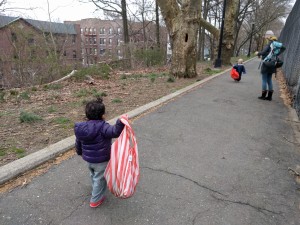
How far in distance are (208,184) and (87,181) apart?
1503mm

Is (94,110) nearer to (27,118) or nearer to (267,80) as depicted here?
(27,118)

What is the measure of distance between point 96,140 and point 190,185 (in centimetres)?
132

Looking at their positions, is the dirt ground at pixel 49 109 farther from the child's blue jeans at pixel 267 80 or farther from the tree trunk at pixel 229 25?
the tree trunk at pixel 229 25

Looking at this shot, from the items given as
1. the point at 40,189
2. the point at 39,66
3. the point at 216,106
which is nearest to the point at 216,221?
the point at 40,189

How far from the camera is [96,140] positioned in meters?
2.40

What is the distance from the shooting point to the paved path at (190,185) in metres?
2.42

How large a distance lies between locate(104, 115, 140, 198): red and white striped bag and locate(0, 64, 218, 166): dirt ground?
6.22ft

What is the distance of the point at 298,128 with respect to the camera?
5066mm

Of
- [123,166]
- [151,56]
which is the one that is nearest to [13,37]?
[151,56]

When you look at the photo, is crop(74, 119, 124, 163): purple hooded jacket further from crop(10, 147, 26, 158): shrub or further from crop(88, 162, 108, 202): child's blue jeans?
crop(10, 147, 26, 158): shrub

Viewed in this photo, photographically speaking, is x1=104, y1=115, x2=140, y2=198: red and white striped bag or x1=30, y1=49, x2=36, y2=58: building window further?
x1=30, y1=49, x2=36, y2=58: building window

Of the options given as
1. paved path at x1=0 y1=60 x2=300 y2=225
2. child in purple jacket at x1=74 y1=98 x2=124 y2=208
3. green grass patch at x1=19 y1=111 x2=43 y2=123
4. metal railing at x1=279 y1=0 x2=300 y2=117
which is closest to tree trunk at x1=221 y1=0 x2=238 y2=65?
metal railing at x1=279 y1=0 x2=300 y2=117

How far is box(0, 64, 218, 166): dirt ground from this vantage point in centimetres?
399

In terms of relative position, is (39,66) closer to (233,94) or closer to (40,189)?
(233,94)
